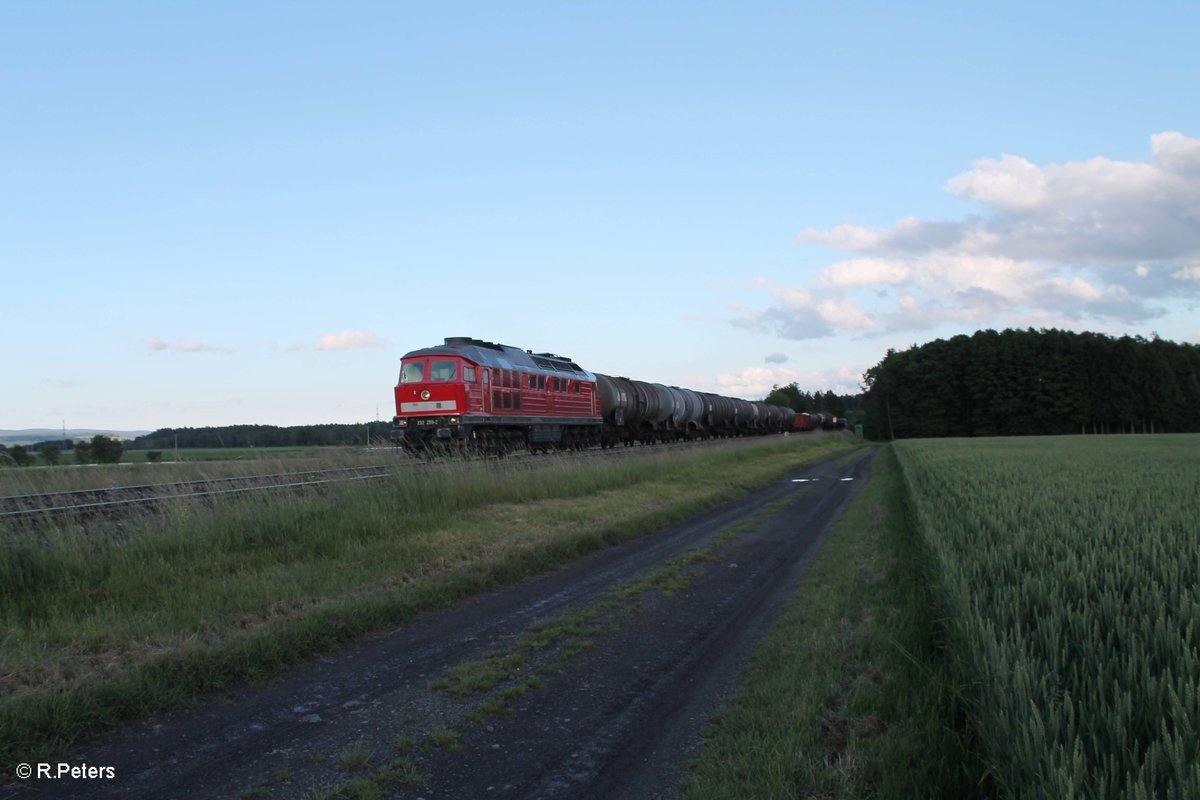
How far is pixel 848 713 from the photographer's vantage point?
5645mm

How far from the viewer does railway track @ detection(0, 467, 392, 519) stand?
11.6 metres

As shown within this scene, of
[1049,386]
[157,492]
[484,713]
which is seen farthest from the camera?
[1049,386]

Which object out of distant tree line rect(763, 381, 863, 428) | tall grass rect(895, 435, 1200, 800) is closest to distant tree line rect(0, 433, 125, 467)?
tall grass rect(895, 435, 1200, 800)

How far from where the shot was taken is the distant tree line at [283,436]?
2433 cm

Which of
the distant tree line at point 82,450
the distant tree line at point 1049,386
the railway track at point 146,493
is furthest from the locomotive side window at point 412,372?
the distant tree line at point 1049,386

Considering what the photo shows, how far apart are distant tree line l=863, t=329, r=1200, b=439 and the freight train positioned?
6778cm

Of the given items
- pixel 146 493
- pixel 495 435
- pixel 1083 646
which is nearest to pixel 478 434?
pixel 495 435

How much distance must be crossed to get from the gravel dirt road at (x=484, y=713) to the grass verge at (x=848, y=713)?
1.04ft

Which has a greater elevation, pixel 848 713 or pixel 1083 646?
pixel 1083 646

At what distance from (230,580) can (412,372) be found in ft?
56.4

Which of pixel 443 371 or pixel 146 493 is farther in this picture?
pixel 443 371

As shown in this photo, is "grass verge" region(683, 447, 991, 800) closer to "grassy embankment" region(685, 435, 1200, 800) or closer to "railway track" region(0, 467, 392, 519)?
"grassy embankment" region(685, 435, 1200, 800)

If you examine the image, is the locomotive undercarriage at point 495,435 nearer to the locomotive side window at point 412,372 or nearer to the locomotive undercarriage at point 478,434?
the locomotive undercarriage at point 478,434

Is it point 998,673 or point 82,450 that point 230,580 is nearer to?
point 998,673
